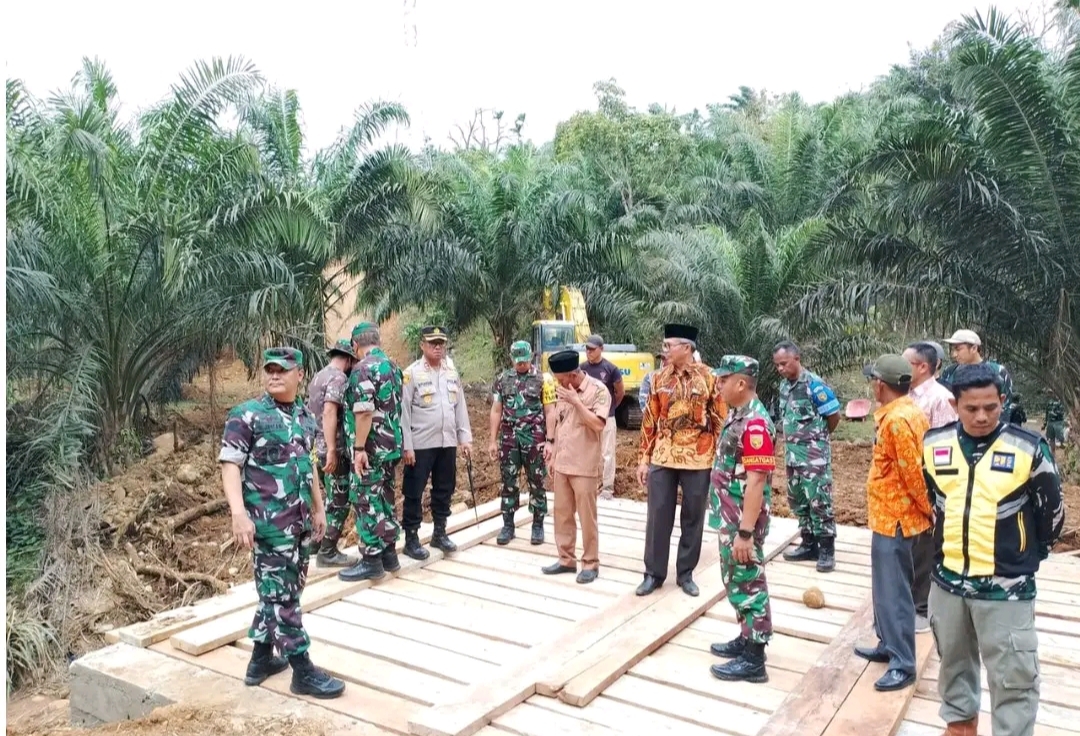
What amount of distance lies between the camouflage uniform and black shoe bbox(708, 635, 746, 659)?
71.3 inches

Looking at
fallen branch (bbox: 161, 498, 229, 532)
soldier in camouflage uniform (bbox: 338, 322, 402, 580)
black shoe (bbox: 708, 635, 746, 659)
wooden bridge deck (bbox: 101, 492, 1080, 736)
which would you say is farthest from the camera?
fallen branch (bbox: 161, 498, 229, 532)

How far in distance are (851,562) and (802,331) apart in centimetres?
734

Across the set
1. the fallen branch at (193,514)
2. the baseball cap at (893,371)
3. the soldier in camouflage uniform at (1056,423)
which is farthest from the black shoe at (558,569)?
the soldier in camouflage uniform at (1056,423)

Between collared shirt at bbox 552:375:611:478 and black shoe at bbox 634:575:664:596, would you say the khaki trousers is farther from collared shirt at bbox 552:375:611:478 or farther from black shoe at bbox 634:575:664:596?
black shoe at bbox 634:575:664:596

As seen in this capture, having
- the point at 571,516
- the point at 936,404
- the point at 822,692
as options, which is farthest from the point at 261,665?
the point at 936,404

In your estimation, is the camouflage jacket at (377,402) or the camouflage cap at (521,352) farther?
the camouflage cap at (521,352)

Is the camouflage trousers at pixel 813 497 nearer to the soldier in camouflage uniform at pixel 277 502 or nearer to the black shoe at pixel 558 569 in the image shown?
the black shoe at pixel 558 569

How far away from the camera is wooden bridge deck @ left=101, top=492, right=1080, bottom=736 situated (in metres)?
3.68

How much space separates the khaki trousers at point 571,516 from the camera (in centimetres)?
Answer: 562

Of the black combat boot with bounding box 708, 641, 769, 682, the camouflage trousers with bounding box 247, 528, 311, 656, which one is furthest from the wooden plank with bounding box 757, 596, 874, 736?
the camouflage trousers with bounding box 247, 528, 311, 656

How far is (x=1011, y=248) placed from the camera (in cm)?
822

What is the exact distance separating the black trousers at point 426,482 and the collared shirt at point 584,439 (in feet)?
3.09

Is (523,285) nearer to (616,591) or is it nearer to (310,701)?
(616,591)

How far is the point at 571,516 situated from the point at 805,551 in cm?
182
